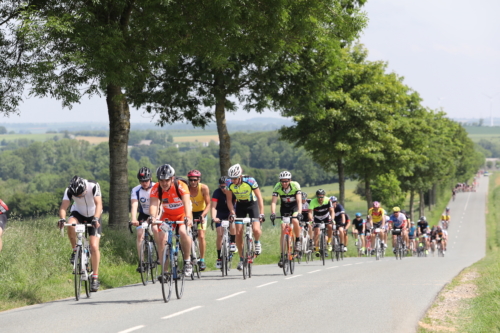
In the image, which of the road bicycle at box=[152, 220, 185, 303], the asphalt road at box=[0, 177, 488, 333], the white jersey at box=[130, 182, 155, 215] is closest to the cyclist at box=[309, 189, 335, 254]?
the asphalt road at box=[0, 177, 488, 333]

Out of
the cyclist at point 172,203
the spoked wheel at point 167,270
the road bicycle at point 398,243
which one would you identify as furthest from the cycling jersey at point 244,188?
the road bicycle at point 398,243

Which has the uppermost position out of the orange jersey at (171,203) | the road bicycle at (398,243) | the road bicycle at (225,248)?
the orange jersey at (171,203)

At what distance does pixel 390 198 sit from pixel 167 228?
208ft

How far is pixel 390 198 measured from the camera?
71.7m

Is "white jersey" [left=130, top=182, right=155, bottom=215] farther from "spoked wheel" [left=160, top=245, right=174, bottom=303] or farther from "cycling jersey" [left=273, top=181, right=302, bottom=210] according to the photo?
"cycling jersey" [left=273, top=181, right=302, bottom=210]

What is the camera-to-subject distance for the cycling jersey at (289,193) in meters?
16.0

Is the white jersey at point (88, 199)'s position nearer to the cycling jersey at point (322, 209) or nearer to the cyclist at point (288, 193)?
the cyclist at point (288, 193)

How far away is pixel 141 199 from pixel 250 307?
149 inches

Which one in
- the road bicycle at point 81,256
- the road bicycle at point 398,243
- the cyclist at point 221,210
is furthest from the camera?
the road bicycle at point 398,243

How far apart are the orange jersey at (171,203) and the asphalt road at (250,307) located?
4.20 feet

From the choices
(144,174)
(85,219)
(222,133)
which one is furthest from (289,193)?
(222,133)

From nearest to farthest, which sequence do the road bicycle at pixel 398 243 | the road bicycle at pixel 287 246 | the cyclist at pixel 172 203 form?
1. the cyclist at pixel 172 203
2. the road bicycle at pixel 287 246
3. the road bicycle at pixel 398 243

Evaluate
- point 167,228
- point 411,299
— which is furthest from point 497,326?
point 167,228

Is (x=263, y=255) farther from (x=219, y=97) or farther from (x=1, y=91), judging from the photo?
(x=1, y=91)
